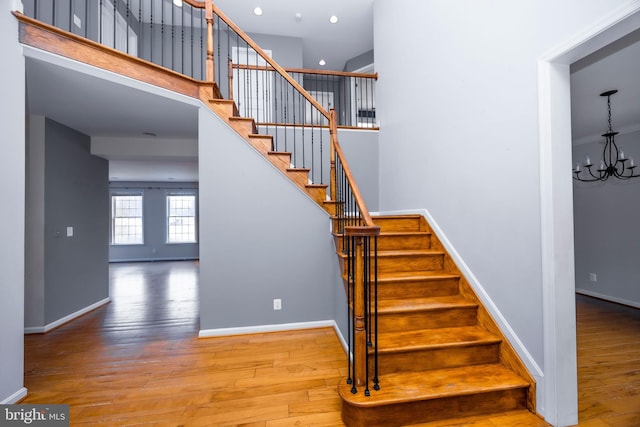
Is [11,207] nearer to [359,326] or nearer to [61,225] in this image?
[61,225]

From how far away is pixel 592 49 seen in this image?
152cm

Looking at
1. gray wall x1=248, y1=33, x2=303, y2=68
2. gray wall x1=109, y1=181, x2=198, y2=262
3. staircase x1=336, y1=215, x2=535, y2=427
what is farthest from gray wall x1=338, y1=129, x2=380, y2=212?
gray wall x1=109, y1=181, x2=198, y2=262

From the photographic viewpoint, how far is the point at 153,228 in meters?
9.30

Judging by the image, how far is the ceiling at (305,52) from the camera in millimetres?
2445

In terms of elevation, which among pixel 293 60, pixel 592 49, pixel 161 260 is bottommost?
pixel 161 260

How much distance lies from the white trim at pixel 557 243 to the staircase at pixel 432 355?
0.53 ft

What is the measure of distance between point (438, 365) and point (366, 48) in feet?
20.3

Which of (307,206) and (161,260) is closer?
(307,206)

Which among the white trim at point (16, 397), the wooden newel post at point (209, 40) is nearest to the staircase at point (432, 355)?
the white trim at point (16, 397)

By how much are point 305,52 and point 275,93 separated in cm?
268

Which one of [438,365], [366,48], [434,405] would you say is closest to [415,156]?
[438,365]

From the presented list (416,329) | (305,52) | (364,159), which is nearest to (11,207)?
(416,329)

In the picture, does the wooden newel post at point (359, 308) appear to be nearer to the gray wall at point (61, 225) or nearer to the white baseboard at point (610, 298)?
the gray wall at point (61, 225)

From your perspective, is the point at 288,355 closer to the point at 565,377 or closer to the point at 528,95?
the point at 565,377
